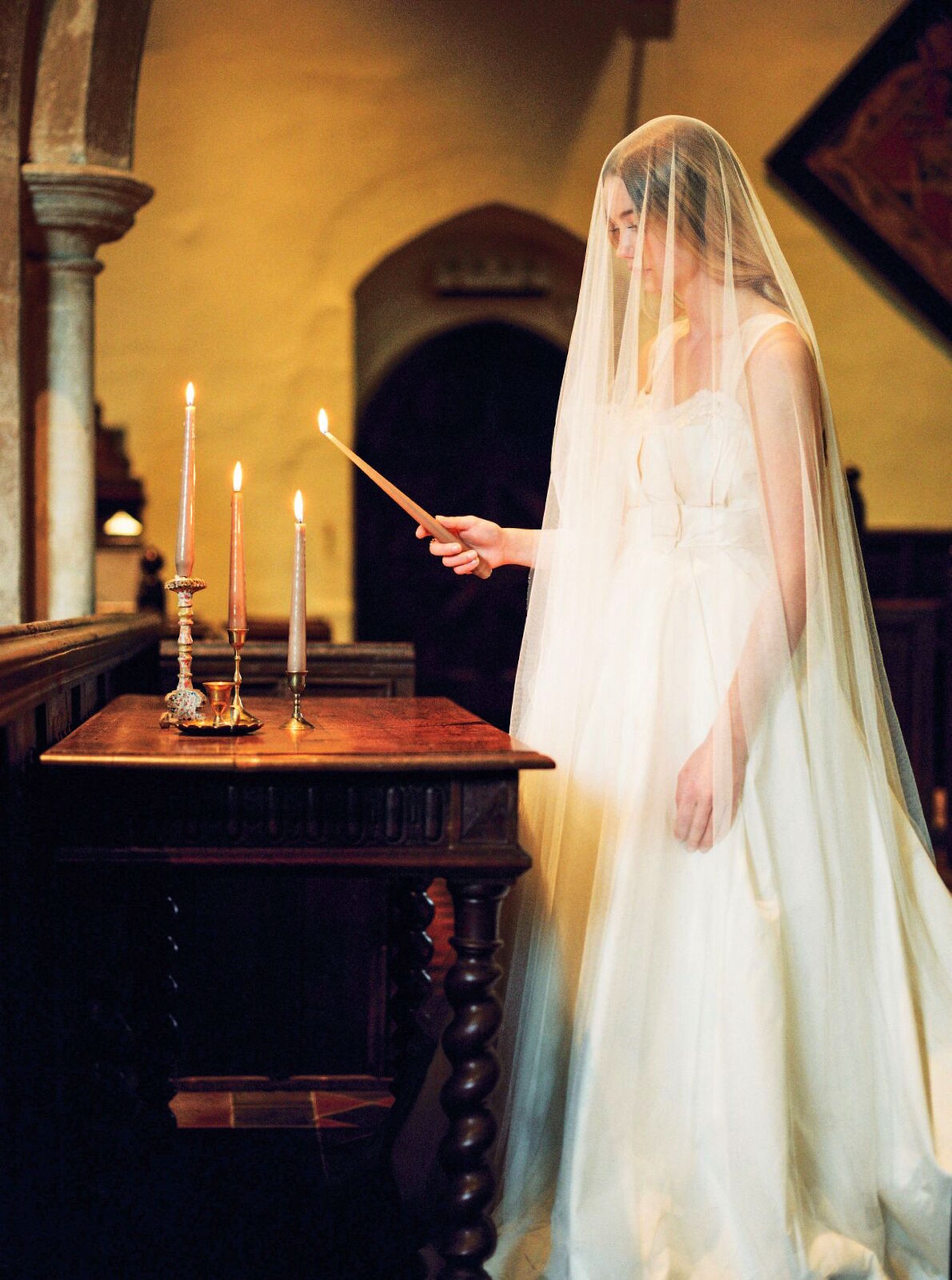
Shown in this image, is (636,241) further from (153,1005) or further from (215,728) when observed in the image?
(153,1005)

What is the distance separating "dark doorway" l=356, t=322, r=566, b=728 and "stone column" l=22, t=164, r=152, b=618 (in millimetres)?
3669

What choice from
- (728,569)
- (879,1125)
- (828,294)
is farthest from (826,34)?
(879,1125)

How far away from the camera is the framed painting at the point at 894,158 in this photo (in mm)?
7438

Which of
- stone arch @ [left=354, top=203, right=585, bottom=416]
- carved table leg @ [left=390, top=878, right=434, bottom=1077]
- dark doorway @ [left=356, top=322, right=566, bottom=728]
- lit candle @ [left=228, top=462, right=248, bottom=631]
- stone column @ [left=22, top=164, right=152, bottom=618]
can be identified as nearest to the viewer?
lit candle @ [left=228, top=462, right=248, bottom=631]

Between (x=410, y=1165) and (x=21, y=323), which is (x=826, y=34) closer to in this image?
(x=21, y=323)

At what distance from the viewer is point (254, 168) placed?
23.4 feet

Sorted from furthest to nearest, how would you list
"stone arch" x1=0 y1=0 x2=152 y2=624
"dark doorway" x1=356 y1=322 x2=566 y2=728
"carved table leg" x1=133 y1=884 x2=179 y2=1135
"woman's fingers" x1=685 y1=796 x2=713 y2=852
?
"dark doorway" x1=356 y1=322 x2=566 y2=728 → "stone arch" x1=0 y1=0 x2=152 y2=624 → "carved table leg" x1=133 y1=884 x2=179 y2=1135 → "woman's fingers" x1=685 y1=796 x2=713 y2=852

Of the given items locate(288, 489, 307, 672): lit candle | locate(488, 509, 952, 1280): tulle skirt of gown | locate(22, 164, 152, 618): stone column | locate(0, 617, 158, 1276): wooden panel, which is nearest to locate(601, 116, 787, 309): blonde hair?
locate(488, 509, 952, 1280): tulle skirt of gown

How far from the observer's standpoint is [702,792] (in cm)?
208

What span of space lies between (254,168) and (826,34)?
3.03 metres

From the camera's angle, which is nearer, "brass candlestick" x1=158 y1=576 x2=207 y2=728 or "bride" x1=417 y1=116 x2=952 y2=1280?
"bride" x1=417 y1=116 x2=952 y2=1280

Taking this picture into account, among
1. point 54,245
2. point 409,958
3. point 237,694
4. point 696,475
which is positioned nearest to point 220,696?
point 237,694

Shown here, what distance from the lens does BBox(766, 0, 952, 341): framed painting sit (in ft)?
24.4

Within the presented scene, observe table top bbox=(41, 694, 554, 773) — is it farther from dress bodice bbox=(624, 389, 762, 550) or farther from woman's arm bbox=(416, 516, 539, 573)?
dress bodice bbox=(624, 389, 762, 550)
